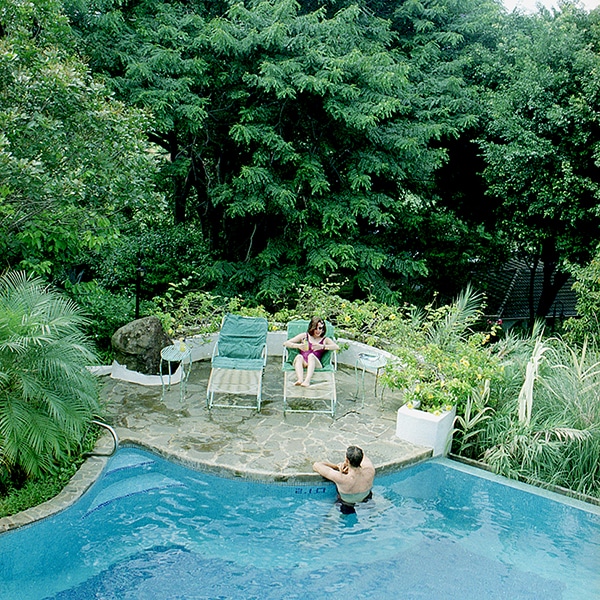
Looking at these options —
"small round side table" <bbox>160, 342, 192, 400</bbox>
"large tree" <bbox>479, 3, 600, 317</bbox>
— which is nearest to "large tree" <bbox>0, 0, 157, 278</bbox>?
"small round side table" <bbox>160, 342, 192, 400</bbox>

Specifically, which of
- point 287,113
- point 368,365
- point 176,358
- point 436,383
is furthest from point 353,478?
point 287,113

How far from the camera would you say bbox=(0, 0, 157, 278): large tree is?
22.7ft

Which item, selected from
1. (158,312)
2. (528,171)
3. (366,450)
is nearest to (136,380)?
(158,312)

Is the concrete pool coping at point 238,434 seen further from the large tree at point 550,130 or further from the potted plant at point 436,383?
the large tree at point 550,130

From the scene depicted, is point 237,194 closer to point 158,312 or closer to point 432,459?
point 158,312

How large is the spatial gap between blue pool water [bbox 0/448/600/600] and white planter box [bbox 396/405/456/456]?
0.38 metres

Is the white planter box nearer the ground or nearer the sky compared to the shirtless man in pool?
nearer the sky

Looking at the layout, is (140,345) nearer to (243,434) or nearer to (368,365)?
(243,434)

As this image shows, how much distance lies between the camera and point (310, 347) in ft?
25.8

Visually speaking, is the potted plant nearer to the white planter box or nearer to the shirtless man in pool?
the white planter box

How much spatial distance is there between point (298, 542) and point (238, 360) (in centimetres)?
284

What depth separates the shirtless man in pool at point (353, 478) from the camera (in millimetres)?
5691

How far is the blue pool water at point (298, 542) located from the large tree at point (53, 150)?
304cm

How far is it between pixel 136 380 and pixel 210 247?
5569 millimetres
